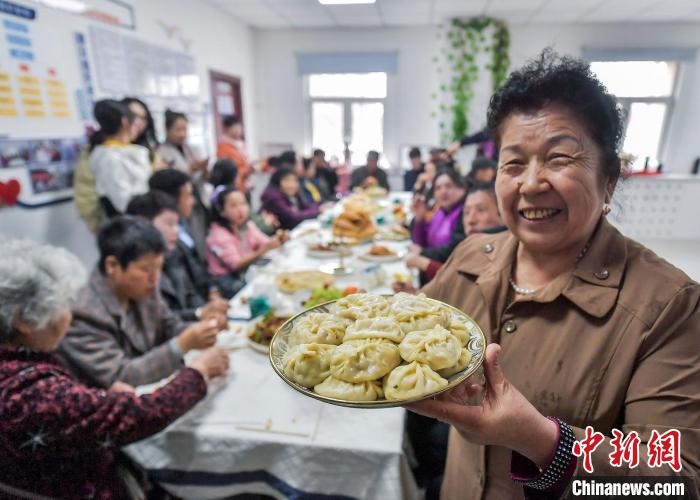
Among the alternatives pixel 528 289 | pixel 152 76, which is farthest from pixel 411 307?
pixel 152 76

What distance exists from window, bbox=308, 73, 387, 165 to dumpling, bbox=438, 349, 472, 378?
26.9 ft

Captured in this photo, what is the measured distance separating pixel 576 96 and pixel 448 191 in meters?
2.25

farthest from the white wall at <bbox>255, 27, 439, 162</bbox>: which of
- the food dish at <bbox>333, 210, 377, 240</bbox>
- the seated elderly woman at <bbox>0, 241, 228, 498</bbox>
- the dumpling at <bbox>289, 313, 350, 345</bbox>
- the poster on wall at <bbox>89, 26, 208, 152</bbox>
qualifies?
the dumpling at <bbox>289, 313, 350, 345</bbox>

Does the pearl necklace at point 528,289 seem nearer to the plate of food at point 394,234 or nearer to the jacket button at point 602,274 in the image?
the jacket button at point 602,274

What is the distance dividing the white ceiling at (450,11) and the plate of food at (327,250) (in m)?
4.72

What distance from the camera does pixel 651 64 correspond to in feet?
25.8

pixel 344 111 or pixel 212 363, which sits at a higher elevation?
pixel 344 111

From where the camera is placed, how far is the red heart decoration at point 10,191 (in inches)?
127

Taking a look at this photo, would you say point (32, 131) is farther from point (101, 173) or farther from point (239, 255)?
point (239, 255)

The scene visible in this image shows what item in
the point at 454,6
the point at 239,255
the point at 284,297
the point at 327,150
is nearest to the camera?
the point at 284,297

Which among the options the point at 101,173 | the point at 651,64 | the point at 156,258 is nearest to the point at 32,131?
the point at 101,173

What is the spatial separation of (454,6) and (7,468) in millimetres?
7648

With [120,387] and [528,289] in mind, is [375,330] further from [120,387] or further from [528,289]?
[120,387]

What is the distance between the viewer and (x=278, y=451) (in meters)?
1.37
